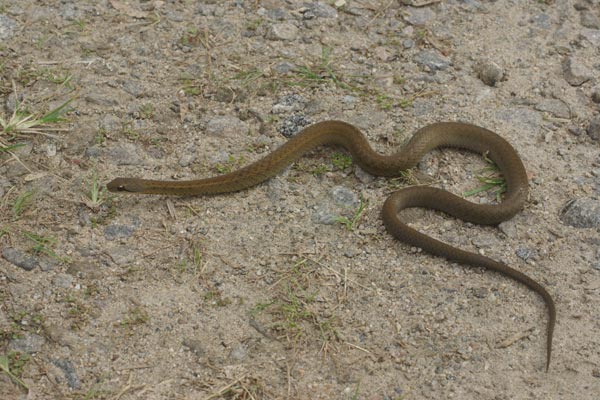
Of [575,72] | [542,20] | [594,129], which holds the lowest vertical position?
[594,129]

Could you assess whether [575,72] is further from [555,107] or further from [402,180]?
[402,180]

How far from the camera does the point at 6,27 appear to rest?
24.4 ft

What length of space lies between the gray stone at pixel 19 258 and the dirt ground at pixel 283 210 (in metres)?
0.02

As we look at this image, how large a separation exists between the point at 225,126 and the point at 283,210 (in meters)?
1.18

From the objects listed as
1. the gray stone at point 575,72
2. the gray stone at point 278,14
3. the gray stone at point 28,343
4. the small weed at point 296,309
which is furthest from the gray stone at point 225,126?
the gray stone at point 575,72

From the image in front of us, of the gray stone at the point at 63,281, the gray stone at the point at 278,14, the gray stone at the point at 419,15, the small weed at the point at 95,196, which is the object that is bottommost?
the gray stone at the point at 63,281

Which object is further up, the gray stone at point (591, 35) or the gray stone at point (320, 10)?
the gray stone at point (591, 35)

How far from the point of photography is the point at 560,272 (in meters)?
5.51

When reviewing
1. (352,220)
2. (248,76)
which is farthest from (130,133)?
(352,220)

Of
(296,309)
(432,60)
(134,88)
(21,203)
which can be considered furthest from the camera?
(432,60)

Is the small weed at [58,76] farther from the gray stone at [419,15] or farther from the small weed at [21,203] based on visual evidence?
the gray stone at [419,15]

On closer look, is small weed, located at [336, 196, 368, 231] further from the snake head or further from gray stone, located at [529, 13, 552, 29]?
gray stone, located at [529, 13, 552, 29]

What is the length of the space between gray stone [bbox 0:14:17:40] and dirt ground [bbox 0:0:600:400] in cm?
4

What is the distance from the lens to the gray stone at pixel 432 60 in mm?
7359
